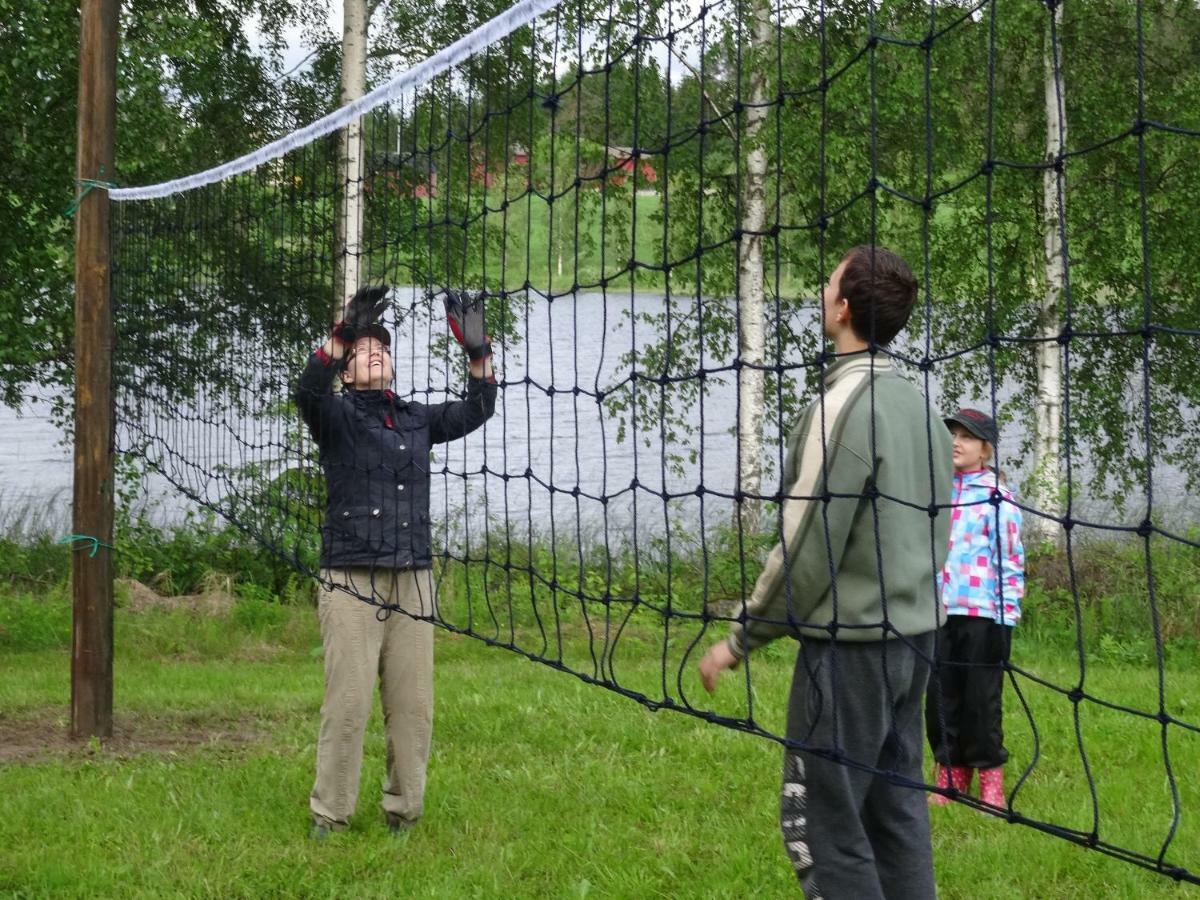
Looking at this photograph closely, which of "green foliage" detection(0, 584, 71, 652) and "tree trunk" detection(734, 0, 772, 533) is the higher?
"tree trunk" detection(734, 0, 772, 533)

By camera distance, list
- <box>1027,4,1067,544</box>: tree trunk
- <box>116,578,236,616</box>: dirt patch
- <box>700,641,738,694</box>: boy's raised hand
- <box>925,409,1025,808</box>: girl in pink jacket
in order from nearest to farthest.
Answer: <box>700,641,738,694</box>: boy's raised hand < <box>925,409,1025,808</box>: girl in pink jacket < <box>116,578,236,616</box>: dirt patch < <box>1027,4,1067,544</box>: tree trunk

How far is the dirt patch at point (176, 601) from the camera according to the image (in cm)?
1062

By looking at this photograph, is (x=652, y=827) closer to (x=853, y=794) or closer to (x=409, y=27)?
(x=853, y=794)

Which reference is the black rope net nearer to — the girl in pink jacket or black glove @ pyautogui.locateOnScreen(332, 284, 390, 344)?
the girl in pink jacket

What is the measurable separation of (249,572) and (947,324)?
6744mm

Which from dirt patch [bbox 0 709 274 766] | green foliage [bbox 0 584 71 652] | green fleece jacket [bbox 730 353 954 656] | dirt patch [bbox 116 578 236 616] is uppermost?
green fleece jacket [bbox 730 353 954 656]

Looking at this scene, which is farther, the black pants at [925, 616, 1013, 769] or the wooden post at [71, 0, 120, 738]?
the wooden post at [71, 0, 120, 738]

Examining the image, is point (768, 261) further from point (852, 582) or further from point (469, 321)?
point (852, 582)

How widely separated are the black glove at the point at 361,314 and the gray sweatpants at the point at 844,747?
2.19 meters

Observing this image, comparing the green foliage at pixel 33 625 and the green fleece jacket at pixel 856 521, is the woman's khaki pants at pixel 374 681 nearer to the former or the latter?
the green fleece jacket at pixel 856 521

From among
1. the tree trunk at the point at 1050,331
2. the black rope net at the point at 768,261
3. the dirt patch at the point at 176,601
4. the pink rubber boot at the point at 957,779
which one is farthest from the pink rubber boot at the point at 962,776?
the tree trunk at the point at 1050,331

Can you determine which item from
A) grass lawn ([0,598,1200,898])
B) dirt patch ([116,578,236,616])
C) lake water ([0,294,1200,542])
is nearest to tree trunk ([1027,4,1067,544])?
lake water ([0,294,1200,542])

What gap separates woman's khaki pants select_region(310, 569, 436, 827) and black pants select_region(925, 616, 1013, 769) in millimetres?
1634

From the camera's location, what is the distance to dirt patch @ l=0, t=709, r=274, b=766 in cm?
655
